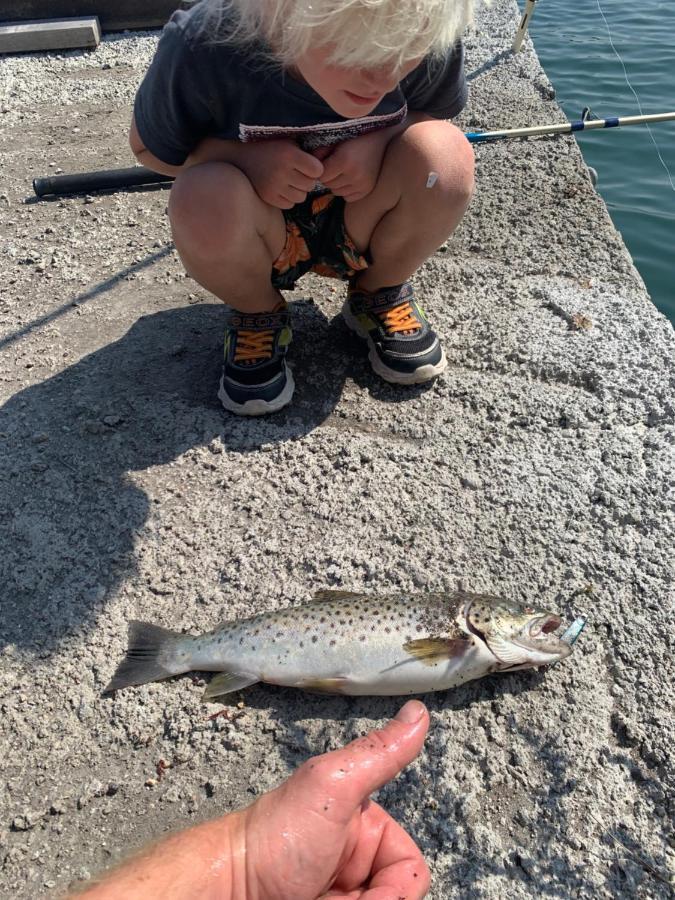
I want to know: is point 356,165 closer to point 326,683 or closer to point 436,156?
point 436,156

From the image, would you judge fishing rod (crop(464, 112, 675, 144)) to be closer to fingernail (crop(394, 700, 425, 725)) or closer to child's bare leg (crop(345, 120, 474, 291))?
child's bare leg (crop(345, 120, 474, 291))

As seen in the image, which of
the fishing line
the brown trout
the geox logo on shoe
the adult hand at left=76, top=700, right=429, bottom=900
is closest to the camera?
the adult hand at left=76, top=700, right=429, bottom=900

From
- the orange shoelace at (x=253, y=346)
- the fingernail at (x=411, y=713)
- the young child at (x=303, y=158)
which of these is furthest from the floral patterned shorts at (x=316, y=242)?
the fingernail at (x=411, y=713)

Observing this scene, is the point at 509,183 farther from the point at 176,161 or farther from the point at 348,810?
the point at 348,810

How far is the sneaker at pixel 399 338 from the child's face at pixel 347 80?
3.46ft

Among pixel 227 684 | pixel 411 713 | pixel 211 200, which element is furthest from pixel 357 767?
pixel 211 200

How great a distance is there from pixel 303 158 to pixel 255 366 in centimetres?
87

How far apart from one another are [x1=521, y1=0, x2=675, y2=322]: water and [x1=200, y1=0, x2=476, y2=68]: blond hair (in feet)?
11.2

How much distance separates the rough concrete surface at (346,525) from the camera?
1.83m

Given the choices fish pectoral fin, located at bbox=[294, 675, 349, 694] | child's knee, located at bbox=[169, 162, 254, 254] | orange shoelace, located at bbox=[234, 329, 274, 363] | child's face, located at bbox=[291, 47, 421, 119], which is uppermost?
child's face, located at bbox=[291, 47, 421, 119]

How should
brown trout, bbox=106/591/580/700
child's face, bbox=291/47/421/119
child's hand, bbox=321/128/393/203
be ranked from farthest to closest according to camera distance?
child's hand, bbox=321/128/393/203 → brown trout, bbox=106/591/580/700 → child's face, bbox=291/47/421/119

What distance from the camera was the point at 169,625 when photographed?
2221 millimetres

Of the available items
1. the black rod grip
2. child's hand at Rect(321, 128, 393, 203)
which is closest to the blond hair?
child's hand at Rect(321, 128, 393, 203)

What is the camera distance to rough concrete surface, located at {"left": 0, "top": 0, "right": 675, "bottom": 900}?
1.83 meters
